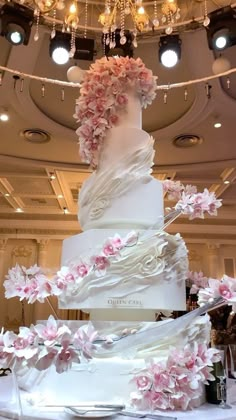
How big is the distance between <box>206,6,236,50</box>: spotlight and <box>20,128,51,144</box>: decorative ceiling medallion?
300 cm

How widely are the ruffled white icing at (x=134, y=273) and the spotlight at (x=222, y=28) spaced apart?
8.16 feet

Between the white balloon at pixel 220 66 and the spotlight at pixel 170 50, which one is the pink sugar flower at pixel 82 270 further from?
the white balloon at pixel 220 66

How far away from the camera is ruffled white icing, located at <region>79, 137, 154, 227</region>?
2.11 m

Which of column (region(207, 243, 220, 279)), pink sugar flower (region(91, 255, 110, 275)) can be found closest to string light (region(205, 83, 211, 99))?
pink sugar flower (region(91, 255, 110, 275))

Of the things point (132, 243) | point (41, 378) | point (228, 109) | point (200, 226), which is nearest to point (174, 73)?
point (228, 109)

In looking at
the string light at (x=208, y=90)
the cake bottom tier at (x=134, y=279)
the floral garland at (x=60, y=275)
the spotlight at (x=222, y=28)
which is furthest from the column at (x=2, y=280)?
the floral garland at (x=60, y=275)

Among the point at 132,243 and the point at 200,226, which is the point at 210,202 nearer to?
the point at 132,243

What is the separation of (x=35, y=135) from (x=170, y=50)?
2.82m

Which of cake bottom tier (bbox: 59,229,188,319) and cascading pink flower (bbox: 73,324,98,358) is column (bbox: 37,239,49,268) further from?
cascading pink flower (bbox: 73,324,98,358)

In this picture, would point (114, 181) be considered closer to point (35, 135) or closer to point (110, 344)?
point (110, 344)

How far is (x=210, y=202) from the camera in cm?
203

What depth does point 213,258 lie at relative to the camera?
37.2 feet

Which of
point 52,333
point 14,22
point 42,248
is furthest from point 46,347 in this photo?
point 42,248

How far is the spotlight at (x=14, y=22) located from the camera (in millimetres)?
3535
